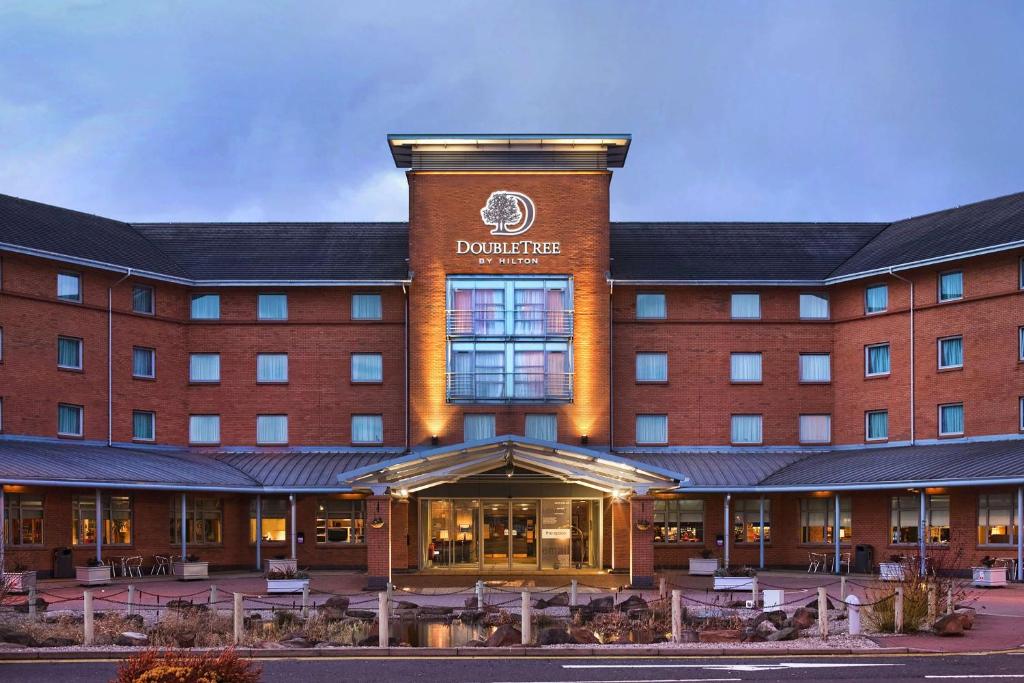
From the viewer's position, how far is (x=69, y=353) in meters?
44.8

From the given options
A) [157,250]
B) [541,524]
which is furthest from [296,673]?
[157,250]

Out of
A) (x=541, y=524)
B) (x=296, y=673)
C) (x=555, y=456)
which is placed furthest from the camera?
(x=541, y=524)

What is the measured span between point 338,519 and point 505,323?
9520 mm

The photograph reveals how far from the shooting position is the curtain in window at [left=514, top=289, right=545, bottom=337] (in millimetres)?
46562

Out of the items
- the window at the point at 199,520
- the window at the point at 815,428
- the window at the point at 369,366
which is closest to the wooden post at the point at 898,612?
the window at the point at 815,428

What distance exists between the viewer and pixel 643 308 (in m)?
49.1

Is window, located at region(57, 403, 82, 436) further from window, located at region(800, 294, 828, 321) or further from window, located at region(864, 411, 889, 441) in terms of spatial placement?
window, located at region(864, 411, 889, 441)

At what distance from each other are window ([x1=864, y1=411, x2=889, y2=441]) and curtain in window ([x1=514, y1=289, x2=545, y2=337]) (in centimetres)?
1254

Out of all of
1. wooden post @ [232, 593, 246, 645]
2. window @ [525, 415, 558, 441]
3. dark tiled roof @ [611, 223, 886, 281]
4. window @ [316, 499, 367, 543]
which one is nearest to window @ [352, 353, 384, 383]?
window @ [316, 499, 367, 543]

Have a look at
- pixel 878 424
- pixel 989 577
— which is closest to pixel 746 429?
pixel 878 424

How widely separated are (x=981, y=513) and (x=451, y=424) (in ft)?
59.4

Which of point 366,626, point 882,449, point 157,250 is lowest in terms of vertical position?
point 366,626

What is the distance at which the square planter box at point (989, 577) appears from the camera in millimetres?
36938

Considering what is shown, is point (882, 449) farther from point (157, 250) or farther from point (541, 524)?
point (157, 250)
